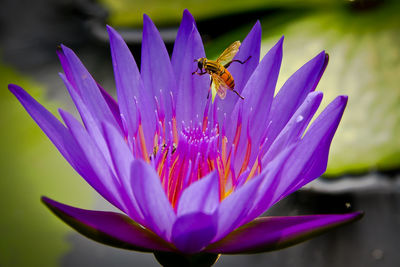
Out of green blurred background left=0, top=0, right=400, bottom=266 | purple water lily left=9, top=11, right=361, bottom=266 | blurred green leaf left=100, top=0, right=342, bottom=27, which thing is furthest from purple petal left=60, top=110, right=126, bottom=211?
blurred green leaf left=100, top=0, right=342, bottom=27

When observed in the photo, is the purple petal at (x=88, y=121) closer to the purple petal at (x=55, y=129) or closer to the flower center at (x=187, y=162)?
the purple petal at (x=55, y=129)

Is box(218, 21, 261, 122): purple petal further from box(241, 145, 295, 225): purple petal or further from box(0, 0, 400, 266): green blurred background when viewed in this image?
box(0, 0, 400, 266): green blurred background

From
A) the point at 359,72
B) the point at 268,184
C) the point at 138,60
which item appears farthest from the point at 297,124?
the point at 138,60

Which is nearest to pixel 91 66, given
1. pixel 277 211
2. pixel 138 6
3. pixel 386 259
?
pixel 138 6

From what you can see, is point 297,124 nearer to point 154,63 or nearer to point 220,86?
point 220,86

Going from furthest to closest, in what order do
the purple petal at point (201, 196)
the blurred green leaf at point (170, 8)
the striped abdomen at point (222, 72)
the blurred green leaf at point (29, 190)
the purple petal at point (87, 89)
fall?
1. the blurred green leaf at point (170, 8)
2. the blurred green leaf at point (29, 190)
3. the striped abdomen at point (222, 72)
4. the purple petal at point (87, 89)
5. the purple petal at point (201, 196)

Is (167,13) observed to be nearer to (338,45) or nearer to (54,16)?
(54,16)

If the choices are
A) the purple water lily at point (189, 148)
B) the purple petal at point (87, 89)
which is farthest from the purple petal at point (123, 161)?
the purple petal at point (87, 89)
